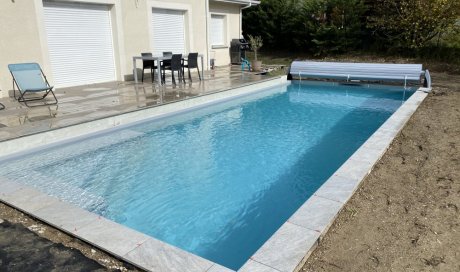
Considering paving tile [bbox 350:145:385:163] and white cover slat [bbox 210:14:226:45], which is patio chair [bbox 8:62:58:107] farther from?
white cover slat [bbox 210:14:226:45]

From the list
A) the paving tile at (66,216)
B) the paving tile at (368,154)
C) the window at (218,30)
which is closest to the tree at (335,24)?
the window at (218,30)

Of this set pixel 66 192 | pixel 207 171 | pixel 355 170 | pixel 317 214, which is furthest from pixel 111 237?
pixel 355 170

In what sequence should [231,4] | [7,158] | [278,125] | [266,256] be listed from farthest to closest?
1. [231,4]
2. [278,125]
3. [7,158]
4. [266,256]

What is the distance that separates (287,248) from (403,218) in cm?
129

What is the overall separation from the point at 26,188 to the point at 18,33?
6.59 meters

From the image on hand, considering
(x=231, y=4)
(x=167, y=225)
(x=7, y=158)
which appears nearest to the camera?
(x=167, y=225)

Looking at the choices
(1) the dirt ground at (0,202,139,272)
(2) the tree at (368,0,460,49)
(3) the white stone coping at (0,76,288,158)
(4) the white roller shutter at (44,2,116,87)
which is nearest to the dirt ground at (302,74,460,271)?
(1) the dirt ground at (0,202,139,272)

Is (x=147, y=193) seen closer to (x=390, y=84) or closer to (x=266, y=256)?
(x=266, y=256)

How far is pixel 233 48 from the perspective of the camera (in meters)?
17.3

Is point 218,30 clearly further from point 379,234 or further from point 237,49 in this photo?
point 379,234

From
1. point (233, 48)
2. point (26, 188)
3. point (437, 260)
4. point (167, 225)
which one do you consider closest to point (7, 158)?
point (26, 188)

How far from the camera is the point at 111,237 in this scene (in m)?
3.12

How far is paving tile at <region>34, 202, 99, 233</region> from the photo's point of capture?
333 cm

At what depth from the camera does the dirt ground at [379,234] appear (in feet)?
9.15
